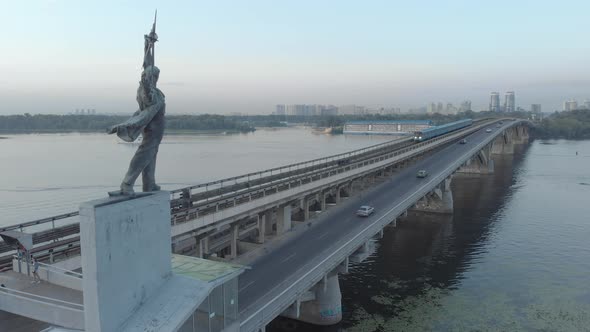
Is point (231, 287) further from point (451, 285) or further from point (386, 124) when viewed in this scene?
point (386, 124)

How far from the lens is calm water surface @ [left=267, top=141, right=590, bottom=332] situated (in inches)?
1016

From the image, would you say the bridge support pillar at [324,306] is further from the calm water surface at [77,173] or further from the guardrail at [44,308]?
the calm water surface at [77,173]

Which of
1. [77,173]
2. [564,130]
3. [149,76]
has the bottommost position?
[77,173]

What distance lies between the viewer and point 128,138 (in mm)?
12406

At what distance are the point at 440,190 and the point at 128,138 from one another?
43.5 metres

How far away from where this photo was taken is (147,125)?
13.3m

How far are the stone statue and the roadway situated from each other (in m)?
7.50

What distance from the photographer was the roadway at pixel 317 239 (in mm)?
20188

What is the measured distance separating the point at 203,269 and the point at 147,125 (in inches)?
190

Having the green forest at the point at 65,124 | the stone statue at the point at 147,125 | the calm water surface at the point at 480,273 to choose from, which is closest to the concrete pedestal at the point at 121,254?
the stone statue at the point at 147,125

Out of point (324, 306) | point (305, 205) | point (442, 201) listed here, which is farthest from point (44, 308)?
point (442, 201)

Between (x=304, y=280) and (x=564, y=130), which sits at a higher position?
(x=564, y=130)

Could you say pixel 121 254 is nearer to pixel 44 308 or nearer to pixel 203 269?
pixel 203 269

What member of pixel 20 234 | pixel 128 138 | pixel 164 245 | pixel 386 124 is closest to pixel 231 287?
pixel 164 245
